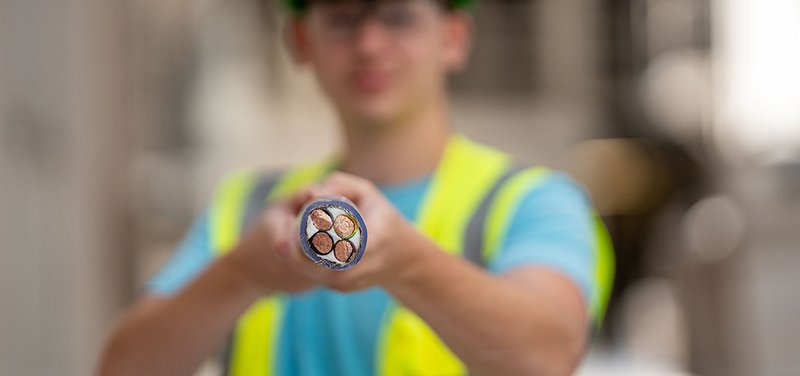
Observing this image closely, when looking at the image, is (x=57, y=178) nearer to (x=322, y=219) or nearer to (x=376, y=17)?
(x=376, y=17)

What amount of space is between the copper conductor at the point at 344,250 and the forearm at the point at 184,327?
126 millimetres

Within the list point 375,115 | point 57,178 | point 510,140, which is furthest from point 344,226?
point 510,140

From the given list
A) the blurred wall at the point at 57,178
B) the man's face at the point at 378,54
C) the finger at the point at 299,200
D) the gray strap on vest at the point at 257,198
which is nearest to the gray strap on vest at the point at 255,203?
the gray strap on vest at the point at 257,198

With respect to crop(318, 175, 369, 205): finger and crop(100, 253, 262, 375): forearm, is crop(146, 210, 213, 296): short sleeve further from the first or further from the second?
crop(318, 175, 369, 205): finger

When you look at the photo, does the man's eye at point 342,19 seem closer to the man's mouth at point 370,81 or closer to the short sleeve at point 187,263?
the man's mouth at point 370,81

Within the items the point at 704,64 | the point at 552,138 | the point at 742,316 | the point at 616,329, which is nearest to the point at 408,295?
the point at 742,316

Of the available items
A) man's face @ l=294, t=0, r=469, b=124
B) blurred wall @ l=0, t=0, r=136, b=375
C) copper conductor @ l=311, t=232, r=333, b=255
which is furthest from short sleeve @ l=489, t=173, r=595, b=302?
blurred wall @ l=0, t=0, r=136, b=375

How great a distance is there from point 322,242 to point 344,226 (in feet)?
0.04

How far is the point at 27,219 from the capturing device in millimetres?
1765

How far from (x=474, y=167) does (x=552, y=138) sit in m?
3.83

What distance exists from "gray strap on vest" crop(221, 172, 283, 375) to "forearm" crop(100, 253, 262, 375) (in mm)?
76

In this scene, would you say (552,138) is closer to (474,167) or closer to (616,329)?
(616,329)

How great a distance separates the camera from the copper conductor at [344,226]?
51 centimetres

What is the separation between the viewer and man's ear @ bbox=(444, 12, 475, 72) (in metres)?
0.79
